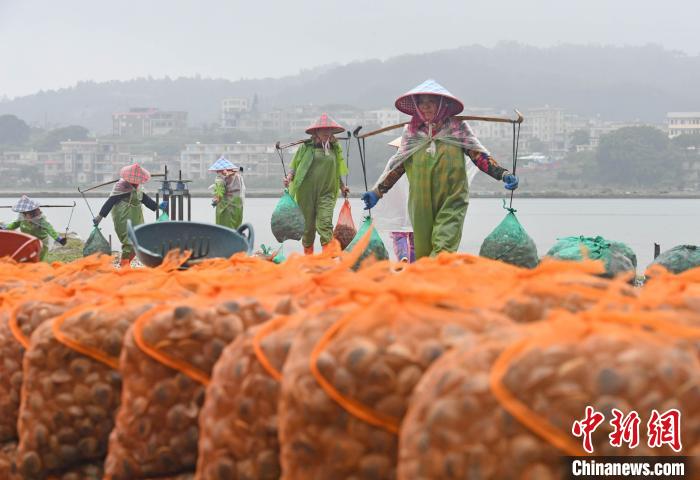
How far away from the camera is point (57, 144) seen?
128125mm

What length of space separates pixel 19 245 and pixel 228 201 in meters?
9.15

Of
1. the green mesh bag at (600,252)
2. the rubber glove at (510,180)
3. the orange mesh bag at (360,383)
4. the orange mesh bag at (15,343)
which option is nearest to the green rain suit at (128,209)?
the rubber glove at (510,180)

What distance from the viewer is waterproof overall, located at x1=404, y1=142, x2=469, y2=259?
9313 mm

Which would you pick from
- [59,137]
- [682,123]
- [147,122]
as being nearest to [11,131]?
[59,137]

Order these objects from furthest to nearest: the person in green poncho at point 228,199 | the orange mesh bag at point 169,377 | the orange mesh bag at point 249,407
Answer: the person in green poncho at point 228,199, the orange mesh bag at point 169,377, the orange mesh bag at point 249,407

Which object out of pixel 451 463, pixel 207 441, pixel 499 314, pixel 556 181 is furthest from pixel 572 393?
pixel 556 181

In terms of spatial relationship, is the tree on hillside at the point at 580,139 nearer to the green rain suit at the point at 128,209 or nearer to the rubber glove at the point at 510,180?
the green rain suit at the point at 128,209

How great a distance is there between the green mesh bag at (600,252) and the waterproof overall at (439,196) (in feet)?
4.00

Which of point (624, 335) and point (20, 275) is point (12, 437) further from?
point (624, 335)

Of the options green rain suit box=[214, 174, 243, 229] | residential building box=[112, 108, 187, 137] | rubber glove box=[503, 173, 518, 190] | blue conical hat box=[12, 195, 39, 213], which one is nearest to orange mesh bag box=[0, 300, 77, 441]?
rubber glove box=[503, 173, 518, 190]

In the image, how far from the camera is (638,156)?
273 feet

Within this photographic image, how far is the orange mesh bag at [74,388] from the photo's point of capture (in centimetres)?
333

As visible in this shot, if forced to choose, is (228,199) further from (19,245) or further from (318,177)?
(19,245)

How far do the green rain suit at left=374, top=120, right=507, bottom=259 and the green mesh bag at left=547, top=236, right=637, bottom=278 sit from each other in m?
1.24
